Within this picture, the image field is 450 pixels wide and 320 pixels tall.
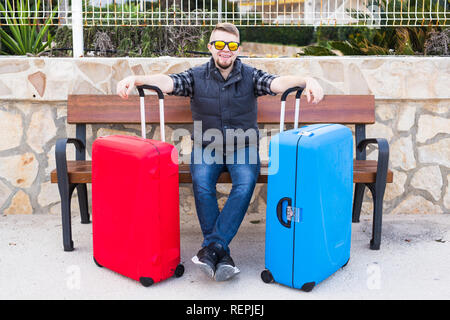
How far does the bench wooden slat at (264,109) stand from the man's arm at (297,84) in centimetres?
65

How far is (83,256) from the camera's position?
352 cm

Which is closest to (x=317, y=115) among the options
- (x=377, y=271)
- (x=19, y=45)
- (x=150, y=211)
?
(x=377, y=271)

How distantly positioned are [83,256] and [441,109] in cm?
309

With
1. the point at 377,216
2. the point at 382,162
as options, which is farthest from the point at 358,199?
the point at 382,162

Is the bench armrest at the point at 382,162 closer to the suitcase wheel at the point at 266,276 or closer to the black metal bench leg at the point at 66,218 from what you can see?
the suitcase wheel at the point at 266,276

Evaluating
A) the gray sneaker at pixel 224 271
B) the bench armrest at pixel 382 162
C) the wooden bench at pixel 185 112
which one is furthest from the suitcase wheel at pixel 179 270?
the bench armrest at pixel 382 162

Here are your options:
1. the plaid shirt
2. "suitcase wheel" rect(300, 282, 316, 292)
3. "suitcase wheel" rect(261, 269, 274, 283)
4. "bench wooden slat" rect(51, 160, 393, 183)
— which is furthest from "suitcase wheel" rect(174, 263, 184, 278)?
the plaid shirt

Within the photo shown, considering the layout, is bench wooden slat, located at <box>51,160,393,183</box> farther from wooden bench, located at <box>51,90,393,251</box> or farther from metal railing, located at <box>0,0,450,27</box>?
metal railing, located at <box>0,0,450,27</box>

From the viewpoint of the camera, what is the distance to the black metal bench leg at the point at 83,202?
412cm

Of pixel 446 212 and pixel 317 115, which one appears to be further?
pixel 446 212

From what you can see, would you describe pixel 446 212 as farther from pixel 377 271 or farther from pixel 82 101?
pixel 82 101

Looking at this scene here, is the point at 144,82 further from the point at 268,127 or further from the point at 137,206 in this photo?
the point at 268,127

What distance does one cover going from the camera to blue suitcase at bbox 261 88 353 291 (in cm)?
283

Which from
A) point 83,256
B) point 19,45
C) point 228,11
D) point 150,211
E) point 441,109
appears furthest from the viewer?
point 19,45
